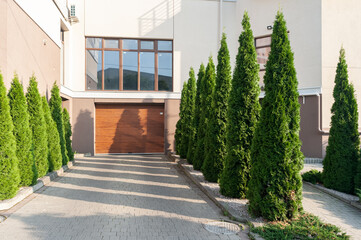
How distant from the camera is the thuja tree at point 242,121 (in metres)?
7.06

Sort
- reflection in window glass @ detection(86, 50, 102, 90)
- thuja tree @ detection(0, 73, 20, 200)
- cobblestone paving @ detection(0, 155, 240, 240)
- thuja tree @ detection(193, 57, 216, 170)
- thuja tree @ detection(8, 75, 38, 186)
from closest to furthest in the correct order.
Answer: cobblestone paving @ detection(0, 155, 240, 240) → thuja tree @ detection(0, 73, 20, 200) → thuja tree @ detection(8, 75, 38, 186) → thuja tree @ detection(193, 57, 216, 170) → reflection in window glass @ detection(86, 50, 102, 90)

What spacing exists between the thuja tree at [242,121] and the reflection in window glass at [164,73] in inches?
387

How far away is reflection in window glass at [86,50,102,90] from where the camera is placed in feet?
53.3

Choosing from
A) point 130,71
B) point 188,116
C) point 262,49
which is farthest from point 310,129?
point 130,71

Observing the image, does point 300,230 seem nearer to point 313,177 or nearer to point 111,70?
point 313,177

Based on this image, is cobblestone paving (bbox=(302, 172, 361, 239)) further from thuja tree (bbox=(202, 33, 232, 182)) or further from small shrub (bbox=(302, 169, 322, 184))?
thuja tree (bbox=(202, 33, 232, 182))

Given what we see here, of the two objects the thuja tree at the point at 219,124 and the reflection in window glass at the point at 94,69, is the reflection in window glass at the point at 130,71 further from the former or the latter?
the thuja tree at the point at 219,124

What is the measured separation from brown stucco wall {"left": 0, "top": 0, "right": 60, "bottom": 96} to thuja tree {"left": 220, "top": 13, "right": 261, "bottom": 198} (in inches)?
244

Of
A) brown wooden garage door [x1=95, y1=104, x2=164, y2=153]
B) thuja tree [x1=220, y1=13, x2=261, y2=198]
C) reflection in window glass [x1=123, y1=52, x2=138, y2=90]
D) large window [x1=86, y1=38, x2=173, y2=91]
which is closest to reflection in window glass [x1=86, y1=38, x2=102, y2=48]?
large window [x1=86, y1=38, x2=173, y2=91]

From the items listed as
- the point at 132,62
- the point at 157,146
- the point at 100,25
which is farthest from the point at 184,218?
the point at 100,25

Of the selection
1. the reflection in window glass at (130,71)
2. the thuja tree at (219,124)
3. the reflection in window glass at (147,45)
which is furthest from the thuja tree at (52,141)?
the reflection in window glass at (147,45)

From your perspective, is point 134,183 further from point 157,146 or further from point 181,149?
point 157,146

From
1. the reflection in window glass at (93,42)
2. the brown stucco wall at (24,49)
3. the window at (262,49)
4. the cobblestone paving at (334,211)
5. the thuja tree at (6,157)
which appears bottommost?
the cobblestone paving at (334,211)

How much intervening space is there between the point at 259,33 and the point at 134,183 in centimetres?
1026
